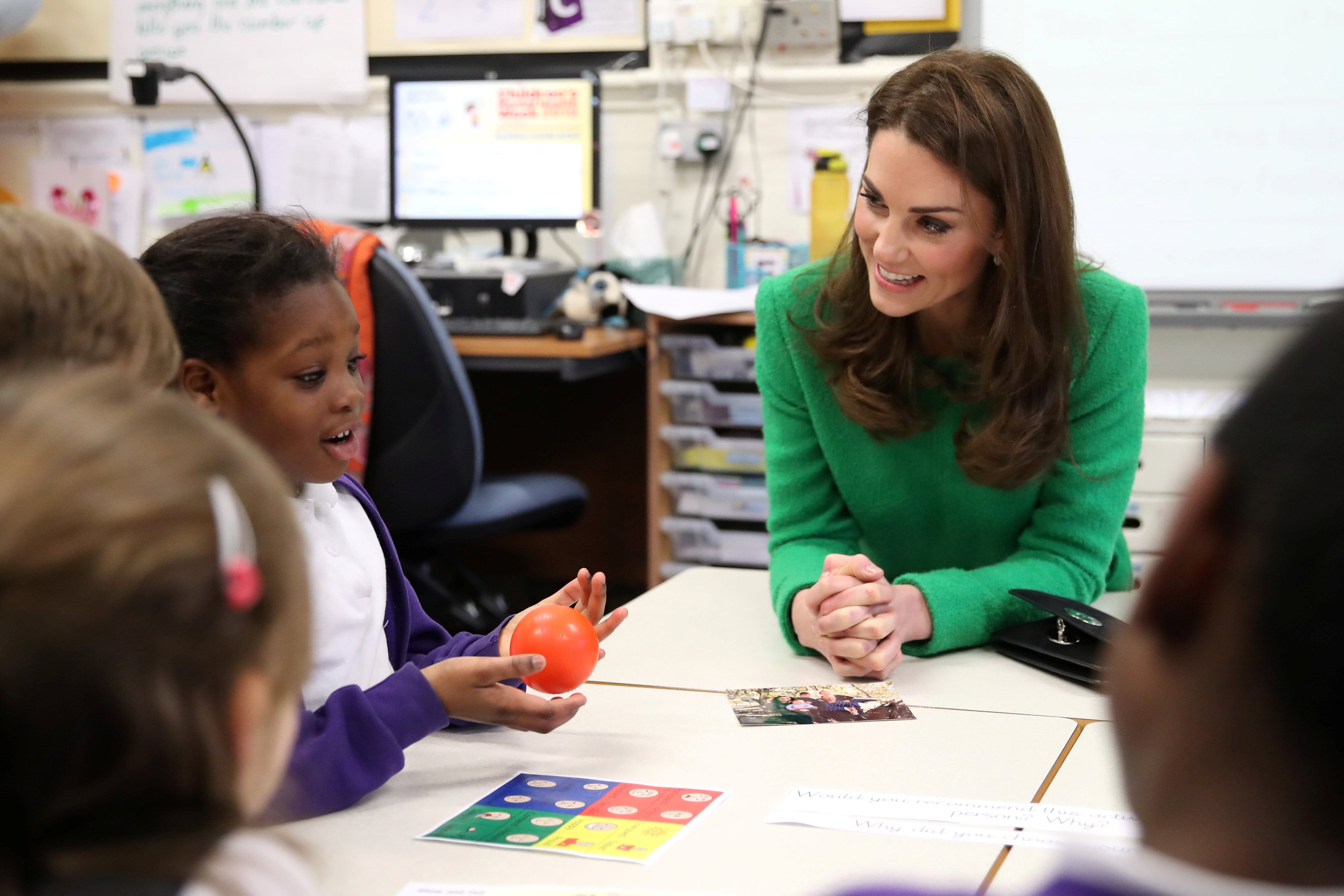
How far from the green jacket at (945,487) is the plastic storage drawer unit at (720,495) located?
1.09m

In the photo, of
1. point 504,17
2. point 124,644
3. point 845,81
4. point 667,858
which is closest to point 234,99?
point 504,17

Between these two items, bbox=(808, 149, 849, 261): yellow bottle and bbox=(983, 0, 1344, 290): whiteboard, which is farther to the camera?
bbox=(808, 149, 849, 261): yellow bottle

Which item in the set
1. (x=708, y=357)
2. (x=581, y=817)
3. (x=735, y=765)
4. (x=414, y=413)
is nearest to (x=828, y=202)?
(x=708, y=357)

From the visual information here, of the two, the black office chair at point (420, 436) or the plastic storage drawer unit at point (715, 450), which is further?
the plastic storage drawer unit at point (715, 450)

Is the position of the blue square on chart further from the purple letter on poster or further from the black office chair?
the purple letter on poster

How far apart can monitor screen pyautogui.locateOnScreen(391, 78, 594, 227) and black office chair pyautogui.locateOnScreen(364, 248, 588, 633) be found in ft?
2.81

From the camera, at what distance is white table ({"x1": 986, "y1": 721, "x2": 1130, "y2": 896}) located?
72 cm

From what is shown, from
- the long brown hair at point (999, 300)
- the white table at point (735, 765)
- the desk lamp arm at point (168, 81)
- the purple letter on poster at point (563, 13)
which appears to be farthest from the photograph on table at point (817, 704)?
the purple letter on poster at point (563, 13)

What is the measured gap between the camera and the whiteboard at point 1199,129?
2529 millimetres

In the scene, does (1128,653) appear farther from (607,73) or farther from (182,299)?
(607,73)

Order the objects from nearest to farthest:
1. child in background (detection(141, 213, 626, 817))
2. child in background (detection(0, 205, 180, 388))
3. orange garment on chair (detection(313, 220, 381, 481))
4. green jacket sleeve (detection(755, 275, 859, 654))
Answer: child in background (detection(0, 205, 180, 388)) < child in background (detection(141, 213, 626, 817)) < green jacket sleeve (detection(755, 275, 859, 654)) < orange garment on chair (detection(313, 220, 381, 481))

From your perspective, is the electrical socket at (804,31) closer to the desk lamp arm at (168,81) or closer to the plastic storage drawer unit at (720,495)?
the plastic storage drawer unit at (720,495)

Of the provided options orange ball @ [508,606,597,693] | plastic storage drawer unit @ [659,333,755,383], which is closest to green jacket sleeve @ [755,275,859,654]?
orange ball @ [508,606,597,693]

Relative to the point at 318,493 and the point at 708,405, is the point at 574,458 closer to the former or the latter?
the point at 708,405
